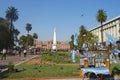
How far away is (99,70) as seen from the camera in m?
14.7

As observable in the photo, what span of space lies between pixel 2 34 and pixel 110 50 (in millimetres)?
60742

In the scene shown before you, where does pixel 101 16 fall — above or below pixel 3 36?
above

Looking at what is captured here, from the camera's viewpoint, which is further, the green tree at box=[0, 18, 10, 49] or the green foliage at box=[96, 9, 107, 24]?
the green foliage at box=[96, 9, 107, 24]

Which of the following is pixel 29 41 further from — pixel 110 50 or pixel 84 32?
pixel 110 50

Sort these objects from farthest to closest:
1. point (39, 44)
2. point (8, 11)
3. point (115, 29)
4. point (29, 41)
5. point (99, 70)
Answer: point (39, 44)
point (29, 41)
point (115, 29)
point (8, 11)
point (99, 70)

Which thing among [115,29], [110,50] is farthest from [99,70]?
[115,29]

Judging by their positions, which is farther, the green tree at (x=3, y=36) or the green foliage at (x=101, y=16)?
the green foliage at (x=101, y=16)

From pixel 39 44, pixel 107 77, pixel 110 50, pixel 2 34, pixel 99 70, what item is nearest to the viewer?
pixel 99 70

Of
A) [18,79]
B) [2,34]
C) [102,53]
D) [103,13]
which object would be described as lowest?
[18,79]

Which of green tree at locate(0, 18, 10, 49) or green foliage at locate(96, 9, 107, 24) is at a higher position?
green foliage at locate(96, 9, 107, 24)

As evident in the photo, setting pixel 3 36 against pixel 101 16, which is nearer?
pixel 3 36

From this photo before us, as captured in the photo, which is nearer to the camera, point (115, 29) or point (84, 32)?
point (84, 32)

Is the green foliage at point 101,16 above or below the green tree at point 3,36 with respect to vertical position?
above

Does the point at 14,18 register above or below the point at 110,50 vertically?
above
